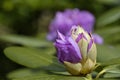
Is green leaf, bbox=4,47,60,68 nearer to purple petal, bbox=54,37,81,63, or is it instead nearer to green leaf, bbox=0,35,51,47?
purple petal, bbox=54,37,81,63

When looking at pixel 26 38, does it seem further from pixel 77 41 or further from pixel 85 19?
pixel 77 41

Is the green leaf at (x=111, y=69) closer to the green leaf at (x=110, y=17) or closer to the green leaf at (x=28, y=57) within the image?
the green leaf at (x=28, y=57)

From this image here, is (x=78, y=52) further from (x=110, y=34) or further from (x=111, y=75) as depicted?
(x=110, y=34)

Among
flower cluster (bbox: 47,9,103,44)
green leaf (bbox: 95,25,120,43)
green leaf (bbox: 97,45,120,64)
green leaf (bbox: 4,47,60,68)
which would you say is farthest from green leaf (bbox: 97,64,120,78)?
green leaf (bbox: 95,25,120,43)

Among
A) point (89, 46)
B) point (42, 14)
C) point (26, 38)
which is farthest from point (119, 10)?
point (42, 14)

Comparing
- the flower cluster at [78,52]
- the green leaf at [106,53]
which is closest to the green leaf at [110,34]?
the green leaf at [106,53]

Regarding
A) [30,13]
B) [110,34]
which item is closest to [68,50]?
[110,34]
